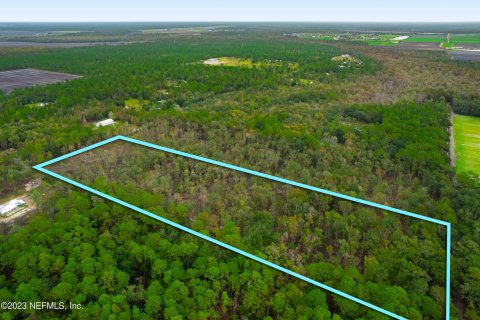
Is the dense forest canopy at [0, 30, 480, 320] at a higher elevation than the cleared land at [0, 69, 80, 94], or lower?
lower

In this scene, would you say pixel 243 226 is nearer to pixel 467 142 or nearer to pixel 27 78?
pixel 467 142

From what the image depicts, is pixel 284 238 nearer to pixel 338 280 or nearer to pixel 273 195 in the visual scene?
pixel 273 195

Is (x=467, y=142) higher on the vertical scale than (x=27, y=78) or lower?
lower

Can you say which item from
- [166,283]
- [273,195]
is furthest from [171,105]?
[166,283]

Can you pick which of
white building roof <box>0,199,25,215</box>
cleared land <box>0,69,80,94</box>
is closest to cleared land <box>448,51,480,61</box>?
cleared land <box>0,69,80,94</box>

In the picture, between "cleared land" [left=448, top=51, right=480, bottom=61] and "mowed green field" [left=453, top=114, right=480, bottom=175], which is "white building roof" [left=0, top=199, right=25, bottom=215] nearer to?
"mowed green field" [left=453, top=114, right=480, bottom=175]

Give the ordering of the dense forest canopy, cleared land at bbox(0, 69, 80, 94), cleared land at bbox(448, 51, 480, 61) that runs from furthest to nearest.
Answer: cleared land at bbox(448, 51, 480, 61) → cleared land at bbox(0, 69, 80, 94) → the dense forest canopy

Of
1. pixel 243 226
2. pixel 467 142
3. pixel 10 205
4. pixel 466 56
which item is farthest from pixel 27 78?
pixel 466 56
